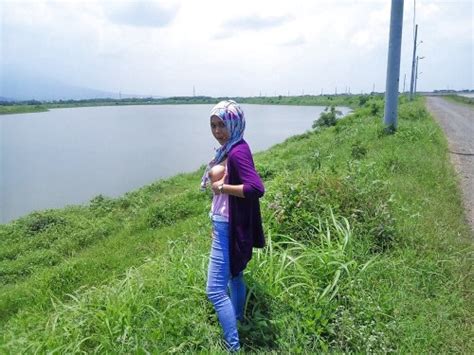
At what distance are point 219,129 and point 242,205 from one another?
0.49m

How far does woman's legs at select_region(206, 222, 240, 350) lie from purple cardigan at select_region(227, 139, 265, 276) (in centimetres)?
5

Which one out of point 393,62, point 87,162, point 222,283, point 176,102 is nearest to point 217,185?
point 222,283

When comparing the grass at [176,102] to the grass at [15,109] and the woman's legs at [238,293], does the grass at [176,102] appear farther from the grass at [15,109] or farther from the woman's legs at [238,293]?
the woman's legs at [238,293]

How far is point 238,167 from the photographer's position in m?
2.49

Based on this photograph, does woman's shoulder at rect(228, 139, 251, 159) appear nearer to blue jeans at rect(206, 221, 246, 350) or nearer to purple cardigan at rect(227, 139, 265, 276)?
purple cardigan at rect(227, 139, 265, 276)

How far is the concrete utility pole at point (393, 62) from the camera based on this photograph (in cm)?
944

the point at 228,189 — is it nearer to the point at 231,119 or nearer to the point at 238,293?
the point at 231,119

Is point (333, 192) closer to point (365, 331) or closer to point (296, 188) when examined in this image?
point (296, 188)

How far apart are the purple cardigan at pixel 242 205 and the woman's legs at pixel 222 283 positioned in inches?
1.8

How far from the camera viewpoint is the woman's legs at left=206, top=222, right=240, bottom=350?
2.63 metres

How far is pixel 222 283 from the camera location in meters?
2.68

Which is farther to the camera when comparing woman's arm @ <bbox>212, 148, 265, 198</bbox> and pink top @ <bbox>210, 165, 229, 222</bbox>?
pink top @ <bbox>210, 165, 229, 222</bbox>

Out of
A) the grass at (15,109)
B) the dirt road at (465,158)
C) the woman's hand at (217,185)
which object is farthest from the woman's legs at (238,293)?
the grass at (15,109)

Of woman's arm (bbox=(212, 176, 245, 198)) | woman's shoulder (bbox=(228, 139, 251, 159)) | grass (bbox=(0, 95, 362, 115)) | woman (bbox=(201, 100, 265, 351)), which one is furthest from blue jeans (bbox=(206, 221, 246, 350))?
grass (bbox=(0, 95, 362, 115))
